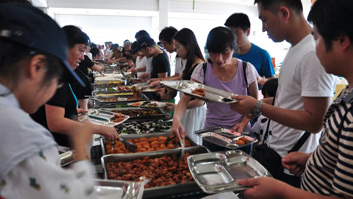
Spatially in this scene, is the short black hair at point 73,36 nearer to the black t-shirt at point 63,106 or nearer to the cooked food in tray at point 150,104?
the black t-shirt at point 63,106

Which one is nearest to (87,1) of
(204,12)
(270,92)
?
(204,12)

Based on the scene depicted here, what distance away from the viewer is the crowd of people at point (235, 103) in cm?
45

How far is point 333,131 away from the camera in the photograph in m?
0.66

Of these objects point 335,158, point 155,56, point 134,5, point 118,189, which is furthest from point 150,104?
point 134,5

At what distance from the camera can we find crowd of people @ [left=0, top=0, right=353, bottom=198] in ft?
1.46

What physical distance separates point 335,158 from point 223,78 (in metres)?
1.05

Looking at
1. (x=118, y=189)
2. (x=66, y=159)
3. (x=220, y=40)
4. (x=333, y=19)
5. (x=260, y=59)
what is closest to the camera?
(x=333, y=19)

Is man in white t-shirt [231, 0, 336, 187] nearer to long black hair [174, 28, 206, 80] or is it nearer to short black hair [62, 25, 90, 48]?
short black hair [62, 25, 90, 48]

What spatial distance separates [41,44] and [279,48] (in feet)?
39.0

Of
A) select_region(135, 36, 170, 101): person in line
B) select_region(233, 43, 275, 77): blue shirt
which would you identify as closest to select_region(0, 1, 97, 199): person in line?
select_region(233, 43, 275, 77): blue shirt

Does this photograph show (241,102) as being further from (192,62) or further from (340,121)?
(192,62)

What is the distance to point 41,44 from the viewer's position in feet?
1.52

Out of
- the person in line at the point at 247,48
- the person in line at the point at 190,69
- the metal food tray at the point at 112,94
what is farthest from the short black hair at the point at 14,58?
the metal food tray at the point at 112,94

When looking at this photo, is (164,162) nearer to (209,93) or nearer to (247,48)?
(209,93)
